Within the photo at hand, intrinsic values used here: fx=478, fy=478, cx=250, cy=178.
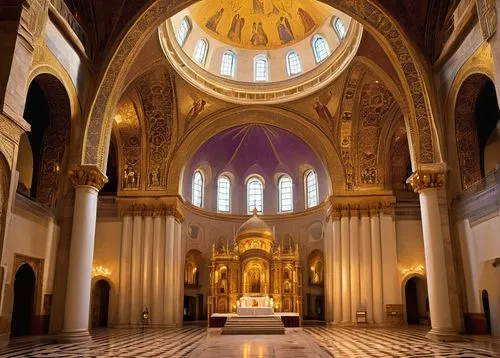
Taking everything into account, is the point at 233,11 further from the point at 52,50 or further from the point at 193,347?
the point at 193,347

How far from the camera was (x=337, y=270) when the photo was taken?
80.3ft

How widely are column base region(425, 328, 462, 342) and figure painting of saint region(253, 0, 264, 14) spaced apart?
18.5m

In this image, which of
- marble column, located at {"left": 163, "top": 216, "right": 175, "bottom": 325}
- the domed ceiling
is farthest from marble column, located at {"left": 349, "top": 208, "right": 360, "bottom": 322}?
marble column, located at {"left": 163, "top": 216, "right": 175, "bottom": 325}

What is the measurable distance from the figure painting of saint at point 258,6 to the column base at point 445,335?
60.8ft

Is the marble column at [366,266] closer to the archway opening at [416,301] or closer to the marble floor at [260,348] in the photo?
the archway opening at [416,301]

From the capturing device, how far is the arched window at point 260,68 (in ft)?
90.2

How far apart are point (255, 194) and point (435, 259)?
16.3 meters

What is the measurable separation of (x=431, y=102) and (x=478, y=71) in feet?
7.08

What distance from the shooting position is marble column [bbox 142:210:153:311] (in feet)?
76.4

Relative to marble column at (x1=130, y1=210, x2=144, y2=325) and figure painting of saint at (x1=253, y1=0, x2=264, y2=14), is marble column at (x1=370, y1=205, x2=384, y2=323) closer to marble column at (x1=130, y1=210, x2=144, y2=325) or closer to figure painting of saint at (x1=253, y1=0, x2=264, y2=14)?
marble column at (x1=130, y1=210, x2=144, y2=325)

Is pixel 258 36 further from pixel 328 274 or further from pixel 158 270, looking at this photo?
pixel 158 270

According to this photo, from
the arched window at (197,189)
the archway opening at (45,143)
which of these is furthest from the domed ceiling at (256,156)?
the archway opening at (45,143)

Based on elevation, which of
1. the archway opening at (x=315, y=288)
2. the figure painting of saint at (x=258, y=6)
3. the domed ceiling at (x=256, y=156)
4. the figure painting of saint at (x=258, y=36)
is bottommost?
the archway opening at (x=315, y=288)

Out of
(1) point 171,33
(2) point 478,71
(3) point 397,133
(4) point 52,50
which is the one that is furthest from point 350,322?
(4) point 52,50
